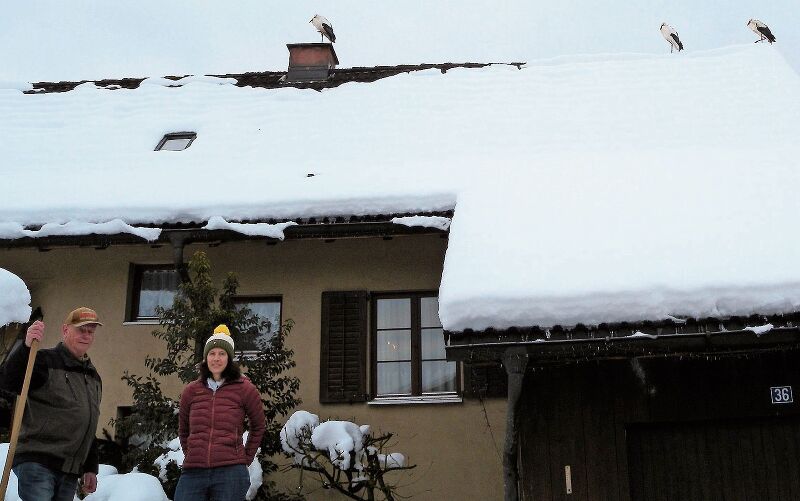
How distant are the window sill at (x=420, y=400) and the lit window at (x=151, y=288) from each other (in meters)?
2.48

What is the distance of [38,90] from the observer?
42.7 feet

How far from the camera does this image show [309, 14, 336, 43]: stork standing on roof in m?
13.2

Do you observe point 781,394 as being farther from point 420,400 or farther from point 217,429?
point 217,429

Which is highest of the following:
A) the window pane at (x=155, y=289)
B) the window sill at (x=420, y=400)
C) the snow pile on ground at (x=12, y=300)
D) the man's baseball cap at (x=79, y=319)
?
the window pane at (x=155, y=289)

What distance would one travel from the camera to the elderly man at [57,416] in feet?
14.2

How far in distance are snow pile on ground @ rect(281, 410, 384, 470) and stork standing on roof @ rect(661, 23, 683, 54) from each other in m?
9.11

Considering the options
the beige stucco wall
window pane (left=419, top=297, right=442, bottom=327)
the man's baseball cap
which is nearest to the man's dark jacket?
the man's baseball cap

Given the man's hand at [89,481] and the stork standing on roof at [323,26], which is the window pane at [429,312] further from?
the stork standing on roof at [323,26]

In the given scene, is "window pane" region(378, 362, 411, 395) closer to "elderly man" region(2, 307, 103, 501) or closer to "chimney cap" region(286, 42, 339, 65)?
"elderly man" region(2, 307, 103, 501)

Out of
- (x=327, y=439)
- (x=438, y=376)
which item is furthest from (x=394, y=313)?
(x=327, y=439)

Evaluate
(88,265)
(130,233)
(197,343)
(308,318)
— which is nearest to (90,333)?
(197,343)

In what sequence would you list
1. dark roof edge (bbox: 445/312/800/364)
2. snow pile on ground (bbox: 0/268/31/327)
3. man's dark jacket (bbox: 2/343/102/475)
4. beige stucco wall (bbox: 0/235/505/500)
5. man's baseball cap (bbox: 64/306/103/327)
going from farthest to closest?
beige stucco wall (bbox: 0/235/505/500) → dark roof edge (bbox: 445/312/800/364) → snow pile on ground (bbox: 0/268/31/327) → man's baseball cap (bbox: 64/306/103/327) → man's dark jacket (bbox: 2/343/102/475)

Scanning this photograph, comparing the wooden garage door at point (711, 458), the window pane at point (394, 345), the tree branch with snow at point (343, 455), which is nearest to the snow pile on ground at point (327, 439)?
the tree branch with snow at point (343, 455)

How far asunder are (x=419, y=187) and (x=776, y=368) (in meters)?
3.35
